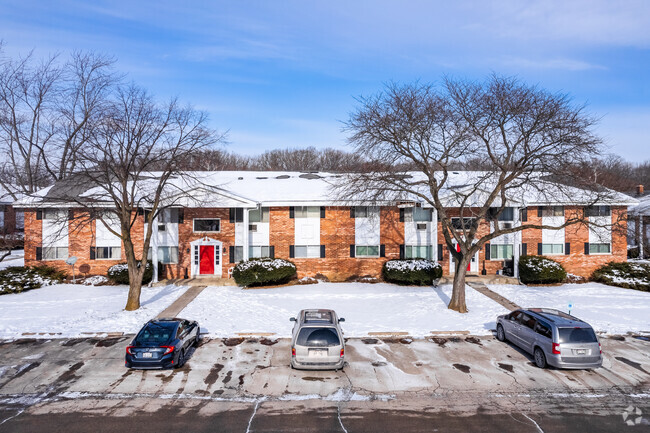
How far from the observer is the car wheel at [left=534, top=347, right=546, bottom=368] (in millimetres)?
12839

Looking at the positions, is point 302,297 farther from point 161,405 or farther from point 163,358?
point 161,405

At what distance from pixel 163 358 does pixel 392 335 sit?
8.54 m

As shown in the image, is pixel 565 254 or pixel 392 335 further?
pixel 565 254

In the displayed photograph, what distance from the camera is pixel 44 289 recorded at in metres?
24.1

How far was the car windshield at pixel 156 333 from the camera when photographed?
12438 mm

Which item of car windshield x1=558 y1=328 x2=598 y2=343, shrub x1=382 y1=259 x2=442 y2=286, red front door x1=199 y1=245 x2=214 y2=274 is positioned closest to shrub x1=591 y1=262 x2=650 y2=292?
shrub x1=382 y1=259 x2=442 y2=286

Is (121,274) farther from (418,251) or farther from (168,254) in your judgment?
(418,251)

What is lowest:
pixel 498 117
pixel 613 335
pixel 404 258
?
pixel 613 335

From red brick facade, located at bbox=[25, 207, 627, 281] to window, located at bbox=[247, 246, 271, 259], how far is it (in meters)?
0.54

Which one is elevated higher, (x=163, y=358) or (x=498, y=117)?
(x=498, y=117)

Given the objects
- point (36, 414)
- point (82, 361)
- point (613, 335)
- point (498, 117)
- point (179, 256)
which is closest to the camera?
point (36, 414)

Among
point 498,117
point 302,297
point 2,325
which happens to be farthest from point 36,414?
point 498,117

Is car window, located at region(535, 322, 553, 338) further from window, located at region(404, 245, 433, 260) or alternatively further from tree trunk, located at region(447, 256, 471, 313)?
window, located at region(404, 245, 433, 260)

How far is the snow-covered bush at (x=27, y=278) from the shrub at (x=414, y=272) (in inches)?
819
